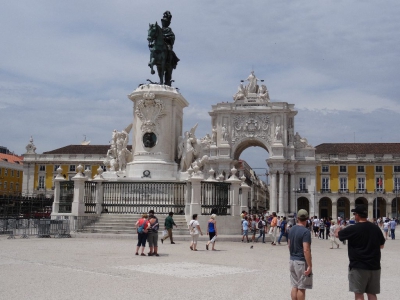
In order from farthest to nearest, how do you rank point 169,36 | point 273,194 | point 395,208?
point 395,208 < point 273,194 < point 169,36

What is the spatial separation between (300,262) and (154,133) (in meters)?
15.2

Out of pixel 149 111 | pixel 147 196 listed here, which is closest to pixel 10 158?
pixel 149 111

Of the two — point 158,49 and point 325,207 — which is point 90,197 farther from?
point 325,207

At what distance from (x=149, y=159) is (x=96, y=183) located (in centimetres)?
234

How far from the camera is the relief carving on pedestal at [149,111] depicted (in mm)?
21000

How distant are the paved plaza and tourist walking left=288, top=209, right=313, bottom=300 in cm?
132

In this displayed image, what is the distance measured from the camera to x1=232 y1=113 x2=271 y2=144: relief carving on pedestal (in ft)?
266

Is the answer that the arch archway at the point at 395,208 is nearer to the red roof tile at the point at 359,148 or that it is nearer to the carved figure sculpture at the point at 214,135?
the red roof tile at the point at 359,148

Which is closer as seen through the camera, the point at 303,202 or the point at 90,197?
the point at 90,197

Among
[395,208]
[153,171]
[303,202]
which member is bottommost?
[395,208]

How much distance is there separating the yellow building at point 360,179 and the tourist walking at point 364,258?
7611 centimetres

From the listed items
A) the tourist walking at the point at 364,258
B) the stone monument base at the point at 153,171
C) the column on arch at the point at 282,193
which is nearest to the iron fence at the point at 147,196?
the stone monument base at the point at 153,171

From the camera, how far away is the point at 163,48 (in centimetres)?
2195

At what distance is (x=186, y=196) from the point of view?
19734mm
